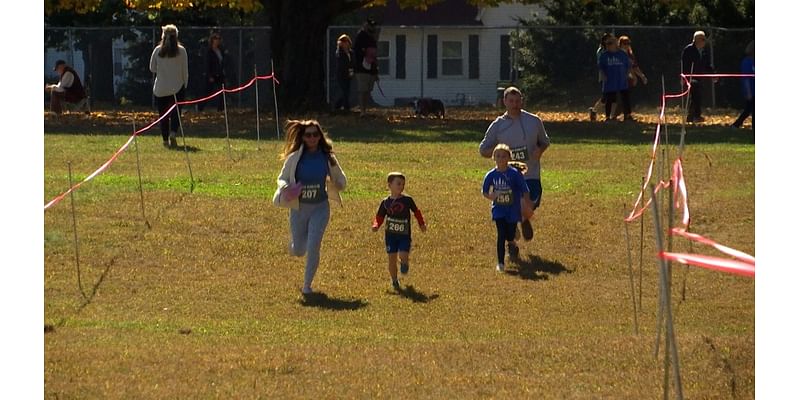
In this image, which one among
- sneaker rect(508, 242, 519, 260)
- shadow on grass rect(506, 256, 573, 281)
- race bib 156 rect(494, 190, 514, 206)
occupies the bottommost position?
shadow on grass rect(506, 256, 573, 281)

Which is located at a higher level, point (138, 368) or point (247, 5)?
point (247, 5)

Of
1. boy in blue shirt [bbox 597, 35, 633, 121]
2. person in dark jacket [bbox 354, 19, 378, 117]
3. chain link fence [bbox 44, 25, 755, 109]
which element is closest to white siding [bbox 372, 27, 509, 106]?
chain link fence [bbox 44, 25, 755, 109]

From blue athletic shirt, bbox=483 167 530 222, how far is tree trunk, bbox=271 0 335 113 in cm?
1821

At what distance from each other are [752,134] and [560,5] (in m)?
16.3

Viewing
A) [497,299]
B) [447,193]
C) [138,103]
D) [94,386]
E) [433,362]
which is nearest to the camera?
[94,386]

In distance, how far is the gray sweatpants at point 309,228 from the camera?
41.7 ft

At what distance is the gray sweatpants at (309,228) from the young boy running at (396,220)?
0.55 m

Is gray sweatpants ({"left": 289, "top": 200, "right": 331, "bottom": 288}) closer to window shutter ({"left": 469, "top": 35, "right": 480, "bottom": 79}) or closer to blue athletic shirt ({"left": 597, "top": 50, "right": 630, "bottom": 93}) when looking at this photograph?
blue athletic shirt ({"left": 597, "top": 50, "right": 630, "bottom": 93})

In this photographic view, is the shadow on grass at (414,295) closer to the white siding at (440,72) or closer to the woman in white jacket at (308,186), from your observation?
Result: the woman in white jacket at (308,186)

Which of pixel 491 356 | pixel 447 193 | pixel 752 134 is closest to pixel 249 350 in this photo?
pixel 491 356

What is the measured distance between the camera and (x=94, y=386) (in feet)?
29.9

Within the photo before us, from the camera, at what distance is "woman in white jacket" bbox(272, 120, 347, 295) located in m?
12.7

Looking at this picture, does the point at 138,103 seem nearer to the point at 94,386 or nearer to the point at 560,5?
the point at 560,5

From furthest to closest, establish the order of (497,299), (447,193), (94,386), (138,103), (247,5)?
(138,103)
(247,5)
(447,193)
(497,299)
(94,386)
